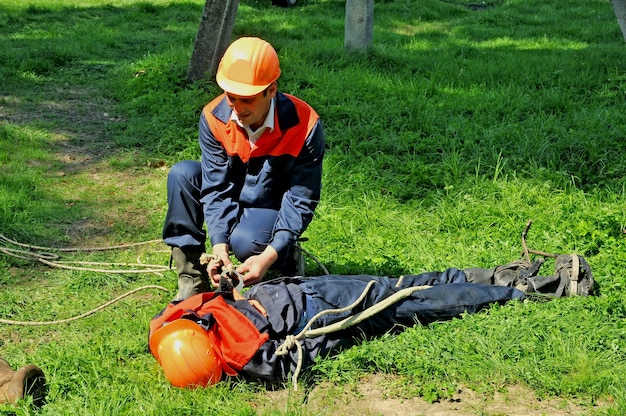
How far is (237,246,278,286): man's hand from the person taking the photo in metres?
3.63

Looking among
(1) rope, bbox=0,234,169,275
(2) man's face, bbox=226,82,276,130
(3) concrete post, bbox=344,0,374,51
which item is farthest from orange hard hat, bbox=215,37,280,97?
(3) concrete post, bbox=344,0,374,51

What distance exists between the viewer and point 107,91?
8203 millimetres

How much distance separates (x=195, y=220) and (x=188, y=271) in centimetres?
29

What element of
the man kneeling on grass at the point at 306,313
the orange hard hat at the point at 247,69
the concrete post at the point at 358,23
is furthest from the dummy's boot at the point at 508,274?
the concrete post at the point at 358,23

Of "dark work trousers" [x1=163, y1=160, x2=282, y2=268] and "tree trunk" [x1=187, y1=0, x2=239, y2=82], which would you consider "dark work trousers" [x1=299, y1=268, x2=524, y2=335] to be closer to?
"dark work trousers" [x1=163, y1=160, x2=282, y2=268]

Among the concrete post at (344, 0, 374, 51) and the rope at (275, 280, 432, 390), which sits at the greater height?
the concrete post at (344, 0, 374, 51)

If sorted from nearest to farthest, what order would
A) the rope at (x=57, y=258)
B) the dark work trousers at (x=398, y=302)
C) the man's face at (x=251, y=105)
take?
the man's face at (x=251, y=105), the dark work trousers at (x=398, y=302), the rope at (x=57, y=258)

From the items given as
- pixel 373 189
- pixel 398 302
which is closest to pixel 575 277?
pixel 398 302

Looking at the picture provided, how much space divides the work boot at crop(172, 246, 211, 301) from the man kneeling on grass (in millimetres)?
451

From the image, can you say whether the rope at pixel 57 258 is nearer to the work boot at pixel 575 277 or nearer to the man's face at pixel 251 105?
the man's face at pixel 251 105

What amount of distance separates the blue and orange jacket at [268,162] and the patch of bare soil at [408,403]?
821 millimetres

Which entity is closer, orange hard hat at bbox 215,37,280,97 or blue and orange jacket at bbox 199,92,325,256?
orange hard hat at bbox 215,37,280,97

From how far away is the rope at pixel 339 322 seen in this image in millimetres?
3439

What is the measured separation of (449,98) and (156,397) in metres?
4.77
